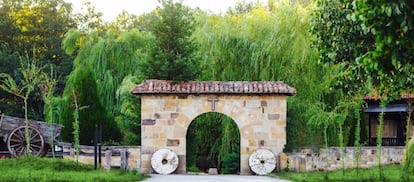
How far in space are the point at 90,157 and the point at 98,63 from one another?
26.2 ft

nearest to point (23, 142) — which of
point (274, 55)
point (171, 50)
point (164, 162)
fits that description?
point (164, 162)

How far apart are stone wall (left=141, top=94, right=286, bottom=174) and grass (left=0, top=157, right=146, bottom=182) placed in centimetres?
229

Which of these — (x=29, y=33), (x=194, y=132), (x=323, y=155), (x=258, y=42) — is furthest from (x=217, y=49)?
(x=29, y=33)

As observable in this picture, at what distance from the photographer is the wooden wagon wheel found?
21703 millimetres

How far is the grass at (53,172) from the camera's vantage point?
15.1 meters

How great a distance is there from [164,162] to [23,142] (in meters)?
5.12

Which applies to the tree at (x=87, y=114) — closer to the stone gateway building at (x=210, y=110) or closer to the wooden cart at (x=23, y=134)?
the wooden cart at (x=23, y=134)

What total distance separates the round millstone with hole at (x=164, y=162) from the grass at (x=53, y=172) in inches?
74.5

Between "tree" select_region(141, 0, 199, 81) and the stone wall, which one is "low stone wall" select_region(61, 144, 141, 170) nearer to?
the stone wall

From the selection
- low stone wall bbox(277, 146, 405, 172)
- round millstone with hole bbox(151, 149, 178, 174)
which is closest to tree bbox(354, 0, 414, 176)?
low stone wall bbox(277, 146, 405, 172)

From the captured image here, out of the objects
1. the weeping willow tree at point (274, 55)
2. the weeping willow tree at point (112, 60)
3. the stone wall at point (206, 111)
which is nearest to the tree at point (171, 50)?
the stone wall at point (206, 111)

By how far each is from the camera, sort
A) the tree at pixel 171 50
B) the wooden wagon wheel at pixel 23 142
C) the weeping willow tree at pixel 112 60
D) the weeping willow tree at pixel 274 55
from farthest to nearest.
Answer: the weeping willow tree at pixel 112 60 → the weeping willow tree at pixel 274 55 → the wooden wagon wheel at pixel 23 142 → the tree at pixel 171 50

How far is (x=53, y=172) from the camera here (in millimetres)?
16672

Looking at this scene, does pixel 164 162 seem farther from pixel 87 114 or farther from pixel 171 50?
pixel 87 114
